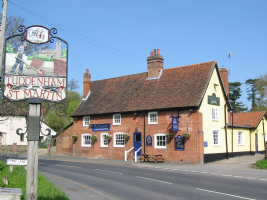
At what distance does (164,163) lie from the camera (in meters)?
25.0

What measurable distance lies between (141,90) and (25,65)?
23.6m

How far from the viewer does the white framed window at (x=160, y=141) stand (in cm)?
2622

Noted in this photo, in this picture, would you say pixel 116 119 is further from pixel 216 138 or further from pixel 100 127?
pixel 216 138

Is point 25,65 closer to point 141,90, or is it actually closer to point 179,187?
point 179,187

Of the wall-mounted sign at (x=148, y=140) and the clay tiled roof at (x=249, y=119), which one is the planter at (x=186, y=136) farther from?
the clay tiled roof at (x=249, y=119)

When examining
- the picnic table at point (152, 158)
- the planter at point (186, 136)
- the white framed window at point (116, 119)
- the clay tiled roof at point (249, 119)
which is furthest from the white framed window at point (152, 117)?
the clay tiled roof at point (249, 119)

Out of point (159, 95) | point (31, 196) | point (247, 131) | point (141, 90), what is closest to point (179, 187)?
point (31, 196)

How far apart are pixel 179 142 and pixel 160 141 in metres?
2.07

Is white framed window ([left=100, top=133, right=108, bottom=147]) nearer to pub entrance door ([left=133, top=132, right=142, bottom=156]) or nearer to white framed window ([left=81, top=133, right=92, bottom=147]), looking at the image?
white framed window ([left=81, top=133, right=92, bottom=147])

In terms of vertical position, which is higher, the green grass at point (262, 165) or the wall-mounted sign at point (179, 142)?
the wall-mounted sign at point (179, 142)

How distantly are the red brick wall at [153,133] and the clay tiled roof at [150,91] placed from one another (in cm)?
79

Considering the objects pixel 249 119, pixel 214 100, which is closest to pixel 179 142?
pixel 214 100

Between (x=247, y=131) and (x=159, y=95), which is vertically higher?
(x=159, y=95)

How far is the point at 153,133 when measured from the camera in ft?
88.3
